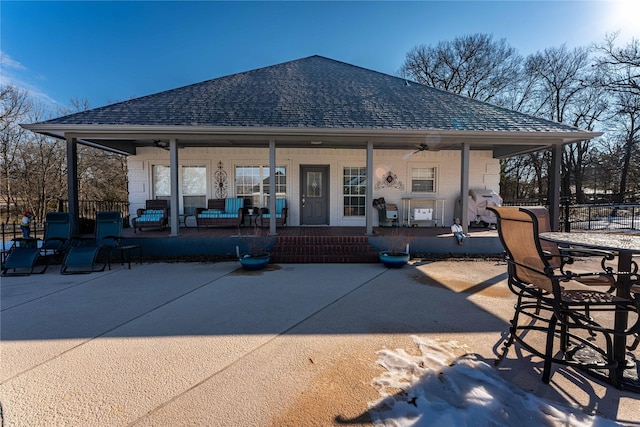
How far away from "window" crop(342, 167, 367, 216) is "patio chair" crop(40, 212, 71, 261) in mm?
7194

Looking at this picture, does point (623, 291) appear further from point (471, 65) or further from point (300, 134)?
point (471, 65)

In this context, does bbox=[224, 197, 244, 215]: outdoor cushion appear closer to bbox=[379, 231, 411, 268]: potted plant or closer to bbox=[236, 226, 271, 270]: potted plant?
bbox=[236, 226, 271, 270]: potted plant

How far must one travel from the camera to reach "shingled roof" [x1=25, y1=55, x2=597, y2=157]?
6.96 m

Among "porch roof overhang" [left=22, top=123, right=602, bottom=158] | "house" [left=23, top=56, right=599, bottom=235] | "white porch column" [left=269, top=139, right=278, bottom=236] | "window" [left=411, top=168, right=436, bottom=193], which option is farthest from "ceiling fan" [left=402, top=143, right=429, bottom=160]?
"white porch column" [left=269, top=139, right=278, bottom=236]

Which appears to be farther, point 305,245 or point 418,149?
point 418,149

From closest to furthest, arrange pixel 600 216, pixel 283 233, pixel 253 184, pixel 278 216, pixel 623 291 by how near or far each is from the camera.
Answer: pixel 623 291
pixel 283 233
pixel 278 216
pixel 253 184
pixel 600 216

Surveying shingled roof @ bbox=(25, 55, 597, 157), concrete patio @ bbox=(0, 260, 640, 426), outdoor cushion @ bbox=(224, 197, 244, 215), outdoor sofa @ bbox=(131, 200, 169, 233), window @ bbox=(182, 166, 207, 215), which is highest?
shingled roof @ bbox=(25, 55, 597, 157)

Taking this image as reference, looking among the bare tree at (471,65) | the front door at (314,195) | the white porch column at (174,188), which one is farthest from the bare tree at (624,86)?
the white porch column at (174,188)

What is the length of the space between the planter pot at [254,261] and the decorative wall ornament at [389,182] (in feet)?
17.1

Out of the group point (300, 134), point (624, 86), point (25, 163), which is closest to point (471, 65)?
point (624, 86)

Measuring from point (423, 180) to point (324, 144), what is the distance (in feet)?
11.9

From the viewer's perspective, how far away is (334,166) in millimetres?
9734

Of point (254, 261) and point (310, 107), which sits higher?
point (310, 107)

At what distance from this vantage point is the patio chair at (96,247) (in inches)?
232
